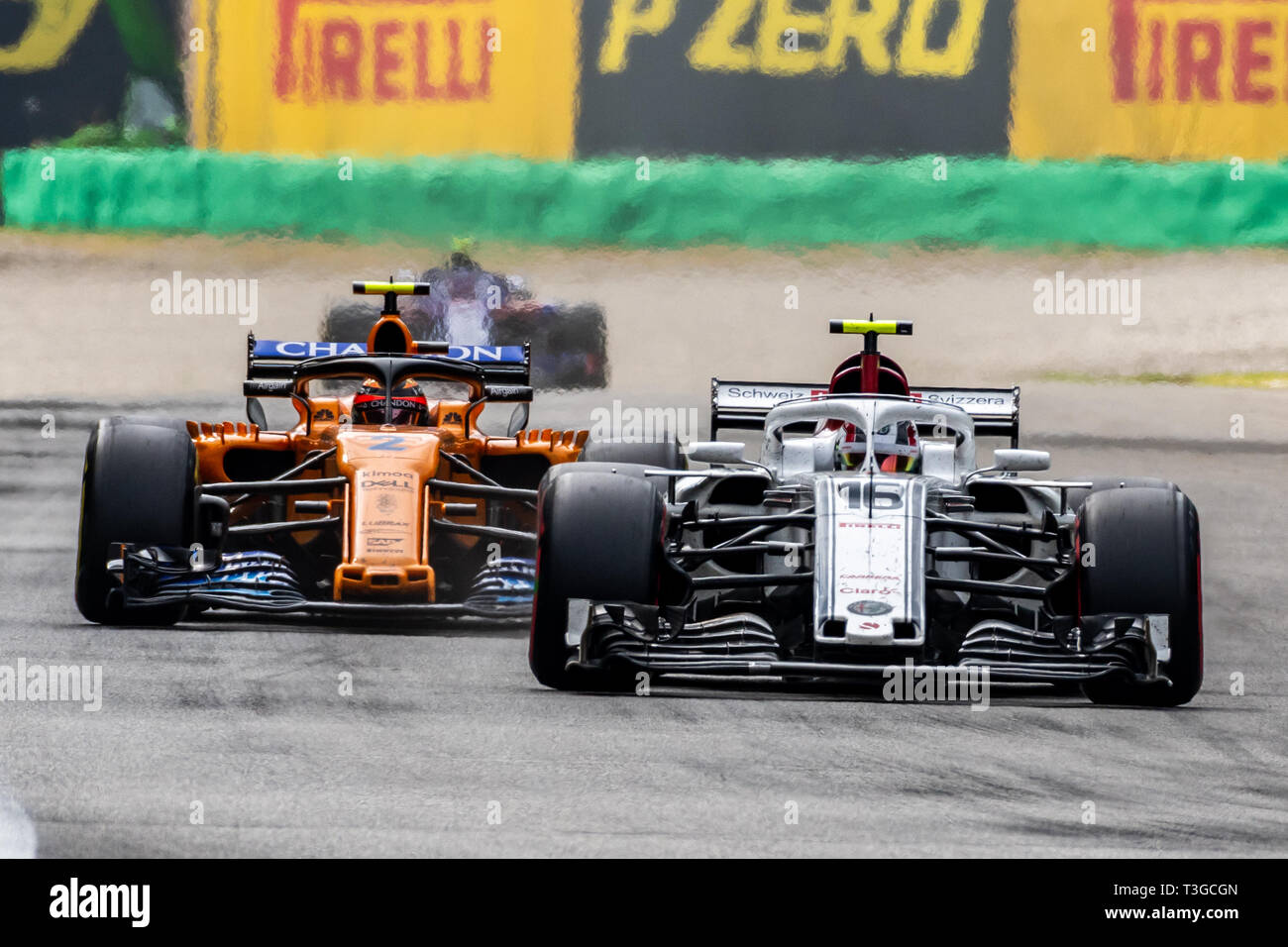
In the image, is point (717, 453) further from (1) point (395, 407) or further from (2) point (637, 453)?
(1) point (395, 407)

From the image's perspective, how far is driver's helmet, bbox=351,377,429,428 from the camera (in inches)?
514

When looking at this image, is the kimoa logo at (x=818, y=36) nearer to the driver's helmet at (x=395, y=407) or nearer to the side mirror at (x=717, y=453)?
the driver's helmet at (x=395, y=407)

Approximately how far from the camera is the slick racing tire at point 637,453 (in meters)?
12.8

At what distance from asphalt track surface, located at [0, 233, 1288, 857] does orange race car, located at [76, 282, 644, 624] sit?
231 millimetres

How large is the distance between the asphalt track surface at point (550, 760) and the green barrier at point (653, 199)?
1613cm

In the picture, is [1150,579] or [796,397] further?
[796,397]

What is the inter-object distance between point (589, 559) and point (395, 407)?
393 cm

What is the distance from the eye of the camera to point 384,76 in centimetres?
3262

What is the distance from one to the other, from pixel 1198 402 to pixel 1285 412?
1.35 m

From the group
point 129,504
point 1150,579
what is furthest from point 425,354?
point 1150,579

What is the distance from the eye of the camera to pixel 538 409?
27.1 m

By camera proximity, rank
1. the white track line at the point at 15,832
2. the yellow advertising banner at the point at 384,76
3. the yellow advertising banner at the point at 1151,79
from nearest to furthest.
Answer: the white track line at the point at 15,832 < the yellow advertising banner at the point at 384,76 < the yellow advertising banner at the point at 1151,79

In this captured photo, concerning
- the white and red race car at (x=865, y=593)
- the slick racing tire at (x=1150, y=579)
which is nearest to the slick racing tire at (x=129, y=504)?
the white and red race car at (x=865, y=593)
